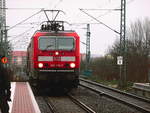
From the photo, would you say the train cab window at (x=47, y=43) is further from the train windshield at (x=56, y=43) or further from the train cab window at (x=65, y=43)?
the train cab window at (x=65, y=43)

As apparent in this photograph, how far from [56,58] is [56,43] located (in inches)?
31.5

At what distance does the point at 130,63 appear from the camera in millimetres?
28312

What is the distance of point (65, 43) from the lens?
60.2 ft

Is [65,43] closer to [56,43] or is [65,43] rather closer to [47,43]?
[56,43]

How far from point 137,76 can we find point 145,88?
821 cm

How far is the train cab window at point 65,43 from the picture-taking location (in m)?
18.3

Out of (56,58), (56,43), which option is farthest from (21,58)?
(56,58)

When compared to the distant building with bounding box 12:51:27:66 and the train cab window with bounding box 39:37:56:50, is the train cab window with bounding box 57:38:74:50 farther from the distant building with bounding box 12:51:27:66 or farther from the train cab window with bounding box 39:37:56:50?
the distant building with bounding box 12:51:27:66

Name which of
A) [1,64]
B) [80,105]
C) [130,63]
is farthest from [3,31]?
[1,64]

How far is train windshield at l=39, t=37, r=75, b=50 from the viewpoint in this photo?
18219mm

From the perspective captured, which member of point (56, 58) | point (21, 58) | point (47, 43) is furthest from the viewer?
point (21, 58)

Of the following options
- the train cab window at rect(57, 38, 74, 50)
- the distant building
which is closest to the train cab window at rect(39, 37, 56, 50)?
the train cab window at rect(57, 38, 74, 50)

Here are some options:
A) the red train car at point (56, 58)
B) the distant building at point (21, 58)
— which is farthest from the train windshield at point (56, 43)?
the distant building at point (21, 58)

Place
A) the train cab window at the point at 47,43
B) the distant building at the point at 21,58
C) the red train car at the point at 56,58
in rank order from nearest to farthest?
1. the red train car at the point at 56,58
2. the train cab window at the point at 47,43
3. the distant building at the point at 21,58
